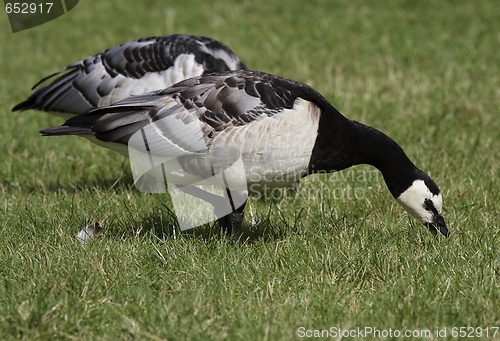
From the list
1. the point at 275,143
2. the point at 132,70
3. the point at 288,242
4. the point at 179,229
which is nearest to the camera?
the point at 275,143

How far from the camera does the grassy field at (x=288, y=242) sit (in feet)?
11.8

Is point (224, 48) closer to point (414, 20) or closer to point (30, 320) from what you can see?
point (30, 320)

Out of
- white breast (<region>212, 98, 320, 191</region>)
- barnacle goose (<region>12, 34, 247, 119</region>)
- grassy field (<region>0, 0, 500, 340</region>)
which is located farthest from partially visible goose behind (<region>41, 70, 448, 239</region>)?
barnacle goose (<region>12, 34, 247, 119</region>)

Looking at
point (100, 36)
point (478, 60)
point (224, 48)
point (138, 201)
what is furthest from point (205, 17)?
point (138, 201)

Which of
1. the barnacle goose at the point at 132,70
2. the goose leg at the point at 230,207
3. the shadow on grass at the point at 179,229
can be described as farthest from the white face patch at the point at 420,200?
the barnacle goose at the point at 132,70

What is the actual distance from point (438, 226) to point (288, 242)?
122cm

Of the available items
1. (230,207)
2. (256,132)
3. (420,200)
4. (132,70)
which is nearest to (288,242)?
(230,207)

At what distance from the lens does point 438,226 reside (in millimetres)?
4969

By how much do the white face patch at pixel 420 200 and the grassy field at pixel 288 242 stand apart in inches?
4.3

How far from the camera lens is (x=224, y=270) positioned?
417 centimetres

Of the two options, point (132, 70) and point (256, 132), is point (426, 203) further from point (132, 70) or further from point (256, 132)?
point (132, 70)

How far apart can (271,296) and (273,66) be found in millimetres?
6860

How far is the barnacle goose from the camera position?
6.54 m

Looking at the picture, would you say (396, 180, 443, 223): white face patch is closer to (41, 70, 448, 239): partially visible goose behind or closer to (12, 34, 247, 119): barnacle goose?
(41, 70, 448, 239): partially visible goose behind
